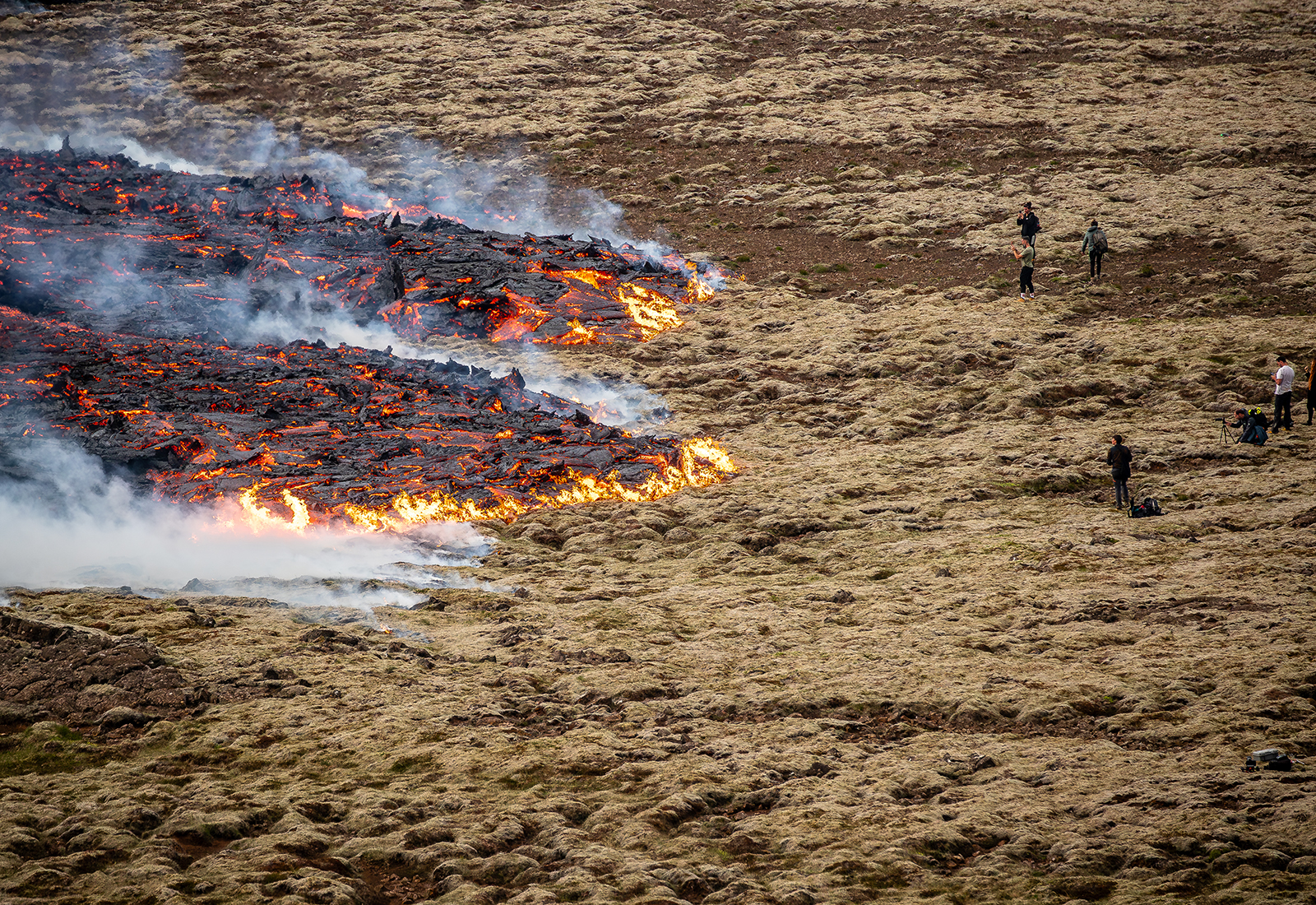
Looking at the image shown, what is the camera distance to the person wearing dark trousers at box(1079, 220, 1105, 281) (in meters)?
27.1

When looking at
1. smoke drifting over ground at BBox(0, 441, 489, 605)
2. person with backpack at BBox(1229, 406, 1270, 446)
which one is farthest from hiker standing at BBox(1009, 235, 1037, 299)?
smoke drifting over ground at BBox(0, 441, 489, 605)

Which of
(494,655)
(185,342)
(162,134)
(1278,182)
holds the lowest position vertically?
(494,655)

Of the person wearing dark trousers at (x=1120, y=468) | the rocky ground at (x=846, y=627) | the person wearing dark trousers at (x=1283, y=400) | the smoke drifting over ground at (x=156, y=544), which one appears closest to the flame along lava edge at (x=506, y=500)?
the smoke drifting over ground at (x=156, y=544)

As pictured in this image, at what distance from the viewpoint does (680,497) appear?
19453 millimetres

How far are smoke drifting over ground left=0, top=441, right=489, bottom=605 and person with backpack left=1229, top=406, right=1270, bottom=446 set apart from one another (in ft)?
44.8

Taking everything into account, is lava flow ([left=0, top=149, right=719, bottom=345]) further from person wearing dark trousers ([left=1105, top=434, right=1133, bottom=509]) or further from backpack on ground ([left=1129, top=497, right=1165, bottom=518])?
backpack on ground ([left=1129, top=497, right=1165, bottom=518])

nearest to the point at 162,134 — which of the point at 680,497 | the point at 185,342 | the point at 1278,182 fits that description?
the point at 185,342

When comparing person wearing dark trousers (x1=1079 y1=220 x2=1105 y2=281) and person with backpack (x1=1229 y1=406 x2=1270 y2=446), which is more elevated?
person wearing dark trousers (x1=1079 y1=220 x2=1105 y2=281)

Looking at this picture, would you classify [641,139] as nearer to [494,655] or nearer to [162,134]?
[162,134]

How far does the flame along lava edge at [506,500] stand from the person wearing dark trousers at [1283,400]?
10.0 m

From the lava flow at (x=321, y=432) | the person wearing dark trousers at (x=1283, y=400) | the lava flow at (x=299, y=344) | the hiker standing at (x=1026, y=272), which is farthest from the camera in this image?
the hiker standing at (x=1026, y=272)

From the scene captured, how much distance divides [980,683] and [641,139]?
100ft

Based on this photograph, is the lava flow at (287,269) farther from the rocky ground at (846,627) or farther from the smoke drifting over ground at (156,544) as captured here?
the smoke drifting over ground at (156,544)

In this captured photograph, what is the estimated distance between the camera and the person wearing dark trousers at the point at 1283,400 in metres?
18.8
